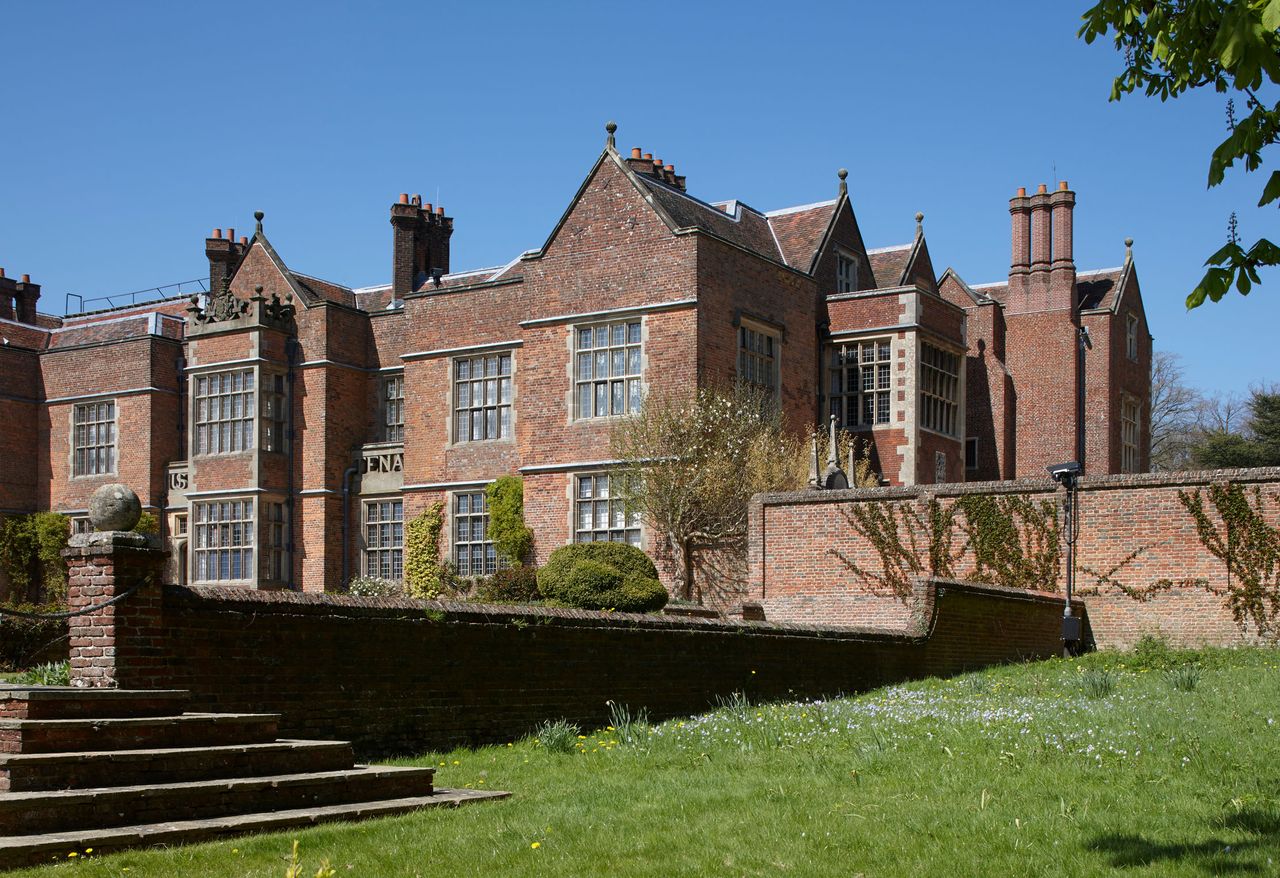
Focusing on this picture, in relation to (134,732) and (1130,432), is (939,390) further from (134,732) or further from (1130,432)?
(134,732)

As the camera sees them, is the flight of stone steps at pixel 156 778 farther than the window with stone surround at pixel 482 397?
No

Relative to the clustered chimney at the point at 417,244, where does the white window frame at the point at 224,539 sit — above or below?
below

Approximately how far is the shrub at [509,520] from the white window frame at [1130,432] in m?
17.4

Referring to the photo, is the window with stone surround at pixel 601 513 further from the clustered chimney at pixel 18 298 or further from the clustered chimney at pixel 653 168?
the clustered chimney at pixel 18 298

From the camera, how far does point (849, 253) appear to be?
111ft

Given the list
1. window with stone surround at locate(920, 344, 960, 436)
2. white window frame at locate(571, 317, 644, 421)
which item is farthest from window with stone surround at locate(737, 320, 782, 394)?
window with stone surround at locate(920, 344, 960, 436)

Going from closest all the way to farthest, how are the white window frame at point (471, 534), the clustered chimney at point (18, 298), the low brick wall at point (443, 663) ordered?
the low brick wall at point (443, 663), the white window frame at point (471, 534), the clustered chimney at point (18, 298)

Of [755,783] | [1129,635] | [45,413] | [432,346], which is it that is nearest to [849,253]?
[432,346]

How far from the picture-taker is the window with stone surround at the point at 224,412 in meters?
33.8

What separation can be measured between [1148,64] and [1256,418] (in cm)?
4774

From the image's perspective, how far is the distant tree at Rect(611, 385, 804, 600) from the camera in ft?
84.7

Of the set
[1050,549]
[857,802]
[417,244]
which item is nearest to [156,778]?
[857,802]

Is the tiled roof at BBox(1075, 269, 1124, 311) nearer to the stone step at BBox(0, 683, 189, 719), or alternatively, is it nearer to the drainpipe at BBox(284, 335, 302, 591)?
the drainpipe at BBox(284, 335, 302, 591)

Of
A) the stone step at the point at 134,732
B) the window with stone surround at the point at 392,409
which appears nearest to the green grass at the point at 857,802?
the stone step at the point at 134,732
